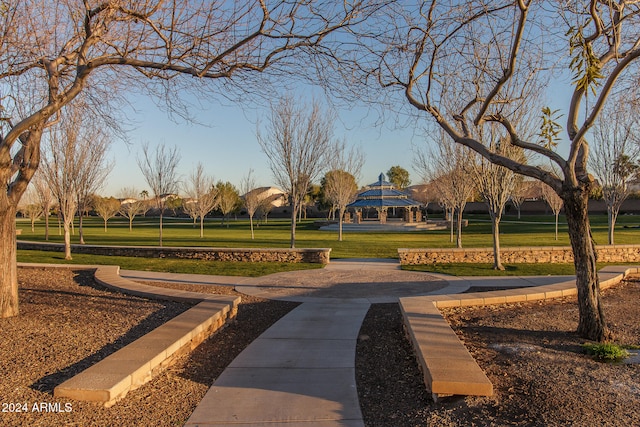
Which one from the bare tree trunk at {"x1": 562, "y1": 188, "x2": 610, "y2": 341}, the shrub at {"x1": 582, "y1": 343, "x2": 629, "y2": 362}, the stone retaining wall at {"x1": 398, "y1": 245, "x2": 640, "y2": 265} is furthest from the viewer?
the stone retaining wall at {"x1": 398, "y1": 245, "x2": 640, "y2": 265}

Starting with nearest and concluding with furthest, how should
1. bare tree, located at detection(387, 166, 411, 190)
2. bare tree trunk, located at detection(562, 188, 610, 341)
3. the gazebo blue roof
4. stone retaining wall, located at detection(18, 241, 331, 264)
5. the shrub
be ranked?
the shrub < bare tree trunk, located at detection(562, 188, 610, 341) < stone retaining wall, located at detection(18, 241, 331, 264) < the gazebo blue roof < bare tree, located at detection(387, 166, 411, 190)

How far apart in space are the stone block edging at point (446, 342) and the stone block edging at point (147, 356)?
2.71 m

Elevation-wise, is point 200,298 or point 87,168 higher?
point 87,168

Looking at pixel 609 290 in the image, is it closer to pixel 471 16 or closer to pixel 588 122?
pixel 588 122

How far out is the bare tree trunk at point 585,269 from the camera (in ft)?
20.0

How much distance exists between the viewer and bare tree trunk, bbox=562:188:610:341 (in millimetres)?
6105

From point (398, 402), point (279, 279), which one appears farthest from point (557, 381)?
point (279, 279)

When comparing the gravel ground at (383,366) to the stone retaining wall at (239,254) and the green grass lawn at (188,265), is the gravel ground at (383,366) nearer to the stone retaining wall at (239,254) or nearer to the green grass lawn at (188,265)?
the green grass lawn at (188,265)

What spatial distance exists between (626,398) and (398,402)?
196cm

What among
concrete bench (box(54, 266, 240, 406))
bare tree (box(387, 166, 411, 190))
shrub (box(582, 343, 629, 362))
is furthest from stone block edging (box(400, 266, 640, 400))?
bare tree (box(387, 166, 411, 190))

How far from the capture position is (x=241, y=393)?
15.4 feet

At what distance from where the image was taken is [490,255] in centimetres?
1677

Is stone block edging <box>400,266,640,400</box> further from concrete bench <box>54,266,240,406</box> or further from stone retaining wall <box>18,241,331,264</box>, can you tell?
stone retaining wall <box>18,241,331,264</box>

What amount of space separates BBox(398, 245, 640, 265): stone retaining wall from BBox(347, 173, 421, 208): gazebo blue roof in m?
29.5
